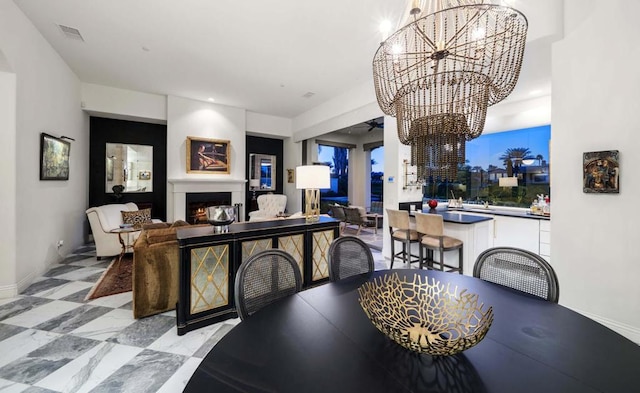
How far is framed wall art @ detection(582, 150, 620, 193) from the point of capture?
2191 mm

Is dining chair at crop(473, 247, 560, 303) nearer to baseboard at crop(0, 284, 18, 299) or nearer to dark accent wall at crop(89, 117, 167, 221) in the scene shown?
baseboard at crop(0, 284, 18, 299)

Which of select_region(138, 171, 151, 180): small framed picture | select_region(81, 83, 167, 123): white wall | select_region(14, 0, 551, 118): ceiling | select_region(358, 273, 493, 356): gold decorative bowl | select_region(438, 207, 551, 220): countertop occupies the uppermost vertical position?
select_region(14, 0, 551, 118): ceiling

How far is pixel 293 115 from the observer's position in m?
7.32

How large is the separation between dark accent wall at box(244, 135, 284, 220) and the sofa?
15.4 feet

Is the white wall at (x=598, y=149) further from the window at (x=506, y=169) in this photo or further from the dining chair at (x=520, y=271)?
the window at (x=506, y=169)

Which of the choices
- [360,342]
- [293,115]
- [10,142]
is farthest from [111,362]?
[293,115]

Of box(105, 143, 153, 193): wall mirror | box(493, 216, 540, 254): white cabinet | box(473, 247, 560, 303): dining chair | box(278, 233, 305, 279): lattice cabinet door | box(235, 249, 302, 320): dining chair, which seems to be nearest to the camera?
box(235, 249, 302, 320): dining chair

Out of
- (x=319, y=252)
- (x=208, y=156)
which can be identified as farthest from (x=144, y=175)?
(x=319, y=252)

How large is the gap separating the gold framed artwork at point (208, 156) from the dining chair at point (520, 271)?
6.00 meters

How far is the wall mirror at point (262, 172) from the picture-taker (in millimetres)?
7453

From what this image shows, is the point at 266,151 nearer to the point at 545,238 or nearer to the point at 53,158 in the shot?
the point at 53,158

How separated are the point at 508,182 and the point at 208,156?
22.1 ft

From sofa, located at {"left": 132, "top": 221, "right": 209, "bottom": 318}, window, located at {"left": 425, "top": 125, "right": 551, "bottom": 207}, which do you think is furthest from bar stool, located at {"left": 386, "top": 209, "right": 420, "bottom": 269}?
sofa, located at {"left": 132, "top": 221, "right": 209, "bottom": 318}

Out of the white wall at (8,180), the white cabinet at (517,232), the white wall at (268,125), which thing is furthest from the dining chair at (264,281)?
the white wall at (268,125)
